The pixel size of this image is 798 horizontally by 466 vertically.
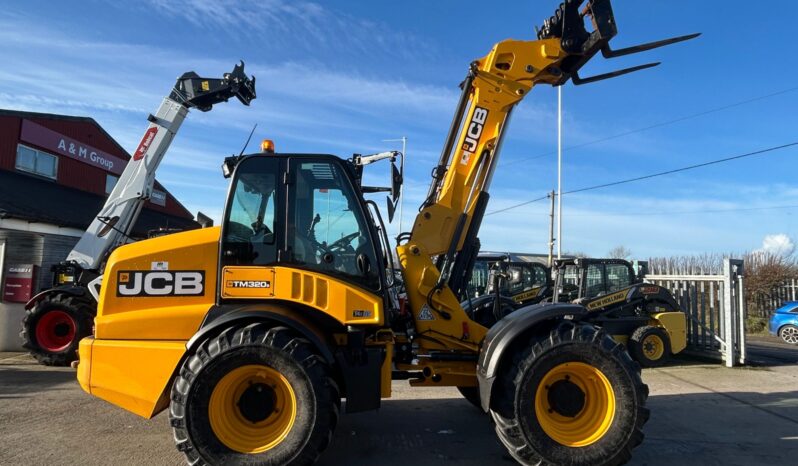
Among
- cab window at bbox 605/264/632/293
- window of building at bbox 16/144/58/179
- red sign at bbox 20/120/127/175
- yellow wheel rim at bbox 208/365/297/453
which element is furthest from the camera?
red sign at bbox 20/120/127/175

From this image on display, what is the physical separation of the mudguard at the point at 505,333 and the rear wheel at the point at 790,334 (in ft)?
46.0

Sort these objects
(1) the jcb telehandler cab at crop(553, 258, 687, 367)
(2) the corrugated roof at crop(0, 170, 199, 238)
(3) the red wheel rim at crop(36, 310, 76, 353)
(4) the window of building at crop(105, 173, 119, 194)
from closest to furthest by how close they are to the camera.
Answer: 1. (3) the red wheel rim at crop(36, 310, 76, 353)
2. (1) the jcb telehandler cab at crop(553, 258, 687, 367)
3. (2) the corrugated roof at crop(0, 170, 199, 238)
4. (4) the window of building at crop(105, 173, 119, 194)

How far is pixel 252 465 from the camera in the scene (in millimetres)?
4145

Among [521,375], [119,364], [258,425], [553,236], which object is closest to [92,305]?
[119,364]

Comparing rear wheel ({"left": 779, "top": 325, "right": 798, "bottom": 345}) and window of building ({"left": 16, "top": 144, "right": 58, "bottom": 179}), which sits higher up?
window of building ({"left": 16, "top": 144, "right": 58, "bottom": 179})

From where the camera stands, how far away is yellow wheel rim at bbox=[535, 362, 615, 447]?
448cm

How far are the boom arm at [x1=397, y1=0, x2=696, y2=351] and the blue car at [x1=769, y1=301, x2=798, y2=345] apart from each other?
13.5m

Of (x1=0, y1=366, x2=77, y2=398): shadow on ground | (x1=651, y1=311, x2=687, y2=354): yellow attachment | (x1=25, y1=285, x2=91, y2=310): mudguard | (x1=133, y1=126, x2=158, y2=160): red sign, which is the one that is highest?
(x1=133, y1=126, x2=158, y2=160): red sign

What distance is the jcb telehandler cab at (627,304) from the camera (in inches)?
409

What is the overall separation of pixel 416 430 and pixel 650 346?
262 inches

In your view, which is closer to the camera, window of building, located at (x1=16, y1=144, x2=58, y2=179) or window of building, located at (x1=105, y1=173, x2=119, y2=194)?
window of building, located at (x1=16, y1=144, x2=58, y2=179)

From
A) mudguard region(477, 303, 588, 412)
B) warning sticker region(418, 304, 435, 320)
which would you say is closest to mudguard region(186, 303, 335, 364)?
warning sticker region(418, 304, 435, 320)

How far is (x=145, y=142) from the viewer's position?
10641 mm

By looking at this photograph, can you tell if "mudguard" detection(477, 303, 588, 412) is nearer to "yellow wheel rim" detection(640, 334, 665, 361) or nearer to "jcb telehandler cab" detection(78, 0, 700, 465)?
"jcb telehandler cab" detection(78, 0, 700, 465)
